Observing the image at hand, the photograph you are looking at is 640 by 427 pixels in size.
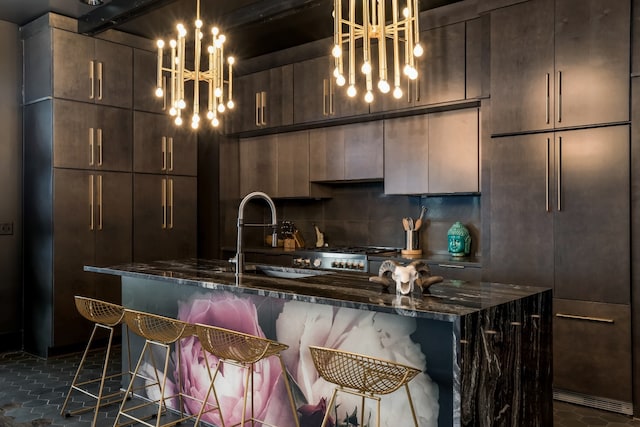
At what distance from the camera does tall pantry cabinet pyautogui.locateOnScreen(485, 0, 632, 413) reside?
3.48 meters

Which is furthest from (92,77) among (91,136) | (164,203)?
(164,203)

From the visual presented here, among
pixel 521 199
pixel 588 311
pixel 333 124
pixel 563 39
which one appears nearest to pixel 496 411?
pixel 588 311

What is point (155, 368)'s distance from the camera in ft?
11.2

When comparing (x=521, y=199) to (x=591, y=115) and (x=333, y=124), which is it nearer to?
(x=591, y=115)

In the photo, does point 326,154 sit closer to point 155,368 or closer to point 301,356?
point 155,368

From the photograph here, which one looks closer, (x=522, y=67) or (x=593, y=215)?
(x=593, y=215)

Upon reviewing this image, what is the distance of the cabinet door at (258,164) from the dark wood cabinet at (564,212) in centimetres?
243

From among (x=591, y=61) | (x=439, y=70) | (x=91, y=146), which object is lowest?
(x=91, y=146)

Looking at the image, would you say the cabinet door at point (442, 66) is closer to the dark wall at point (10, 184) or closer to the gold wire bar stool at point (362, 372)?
the gold wire bar stool at point (362, 372)

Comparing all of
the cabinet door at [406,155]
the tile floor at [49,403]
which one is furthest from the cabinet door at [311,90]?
the tile floor at [49,403]

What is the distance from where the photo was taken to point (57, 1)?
458cm

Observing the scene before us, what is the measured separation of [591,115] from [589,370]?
164 centimetres

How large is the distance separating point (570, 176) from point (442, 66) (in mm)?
1339

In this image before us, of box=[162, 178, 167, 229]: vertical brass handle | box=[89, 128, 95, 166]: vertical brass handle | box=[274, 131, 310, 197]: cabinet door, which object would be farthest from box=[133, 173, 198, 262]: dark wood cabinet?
box=[274, 131, 310, 197]: cabinet door
